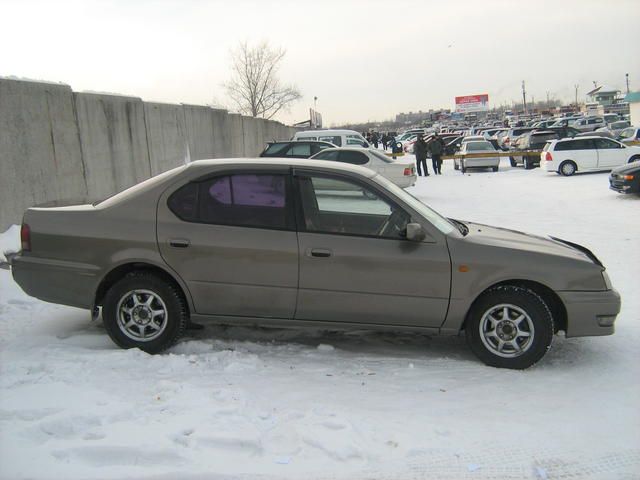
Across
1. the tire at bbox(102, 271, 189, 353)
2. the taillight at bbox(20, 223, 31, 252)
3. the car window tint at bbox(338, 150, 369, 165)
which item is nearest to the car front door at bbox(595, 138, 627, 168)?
the car window tint at bbox(338, 150, 369, 165)

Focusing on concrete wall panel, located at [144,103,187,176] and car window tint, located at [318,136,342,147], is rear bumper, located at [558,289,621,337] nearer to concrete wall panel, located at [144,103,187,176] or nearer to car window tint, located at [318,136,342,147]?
concrete wall panel, located at [144,103,187,176]

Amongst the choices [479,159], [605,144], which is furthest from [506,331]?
[479,159]

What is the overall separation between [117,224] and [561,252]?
3.59m

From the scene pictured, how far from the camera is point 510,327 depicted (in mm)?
4539

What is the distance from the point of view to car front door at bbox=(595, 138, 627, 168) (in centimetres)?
2245

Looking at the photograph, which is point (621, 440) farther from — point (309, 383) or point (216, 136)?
point (216, 136)

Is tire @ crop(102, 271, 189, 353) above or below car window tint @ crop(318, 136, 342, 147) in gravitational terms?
below

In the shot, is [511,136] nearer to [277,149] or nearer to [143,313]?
[277,149]

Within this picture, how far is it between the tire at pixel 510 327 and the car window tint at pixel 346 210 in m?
0.90

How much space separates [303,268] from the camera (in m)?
4.57

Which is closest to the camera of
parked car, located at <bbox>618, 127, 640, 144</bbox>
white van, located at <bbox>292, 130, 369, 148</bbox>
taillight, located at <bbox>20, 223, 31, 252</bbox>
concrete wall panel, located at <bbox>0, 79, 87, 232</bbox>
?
taillight, located at <bbox>20, 223, 31, 252</bbox>

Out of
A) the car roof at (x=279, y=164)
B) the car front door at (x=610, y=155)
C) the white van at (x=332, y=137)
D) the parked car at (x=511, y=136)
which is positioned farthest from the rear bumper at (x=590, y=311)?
the parked car at (x=511, y=136)

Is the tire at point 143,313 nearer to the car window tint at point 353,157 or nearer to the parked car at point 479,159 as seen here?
the car window tint at point 353,157

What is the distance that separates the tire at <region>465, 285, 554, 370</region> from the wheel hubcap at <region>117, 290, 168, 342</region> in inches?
96.7
